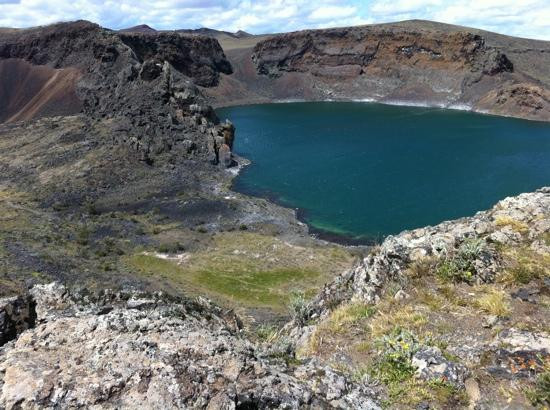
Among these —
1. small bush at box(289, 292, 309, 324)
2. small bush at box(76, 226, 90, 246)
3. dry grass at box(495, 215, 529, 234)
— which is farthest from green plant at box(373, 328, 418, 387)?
small bush at box(76, 226, 90, 246)

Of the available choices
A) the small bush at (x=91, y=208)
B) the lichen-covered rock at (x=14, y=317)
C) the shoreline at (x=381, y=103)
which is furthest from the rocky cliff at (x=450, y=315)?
the shoreline at (x=381, y=103)

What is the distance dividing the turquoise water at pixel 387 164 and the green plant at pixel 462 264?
43.2 metres

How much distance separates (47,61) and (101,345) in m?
132

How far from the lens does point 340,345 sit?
1055cm

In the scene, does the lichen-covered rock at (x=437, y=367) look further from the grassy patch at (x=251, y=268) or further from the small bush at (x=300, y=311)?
the grassy patch at (x=251, y=268)

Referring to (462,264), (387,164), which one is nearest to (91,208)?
(387,164)

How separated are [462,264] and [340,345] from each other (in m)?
3.72

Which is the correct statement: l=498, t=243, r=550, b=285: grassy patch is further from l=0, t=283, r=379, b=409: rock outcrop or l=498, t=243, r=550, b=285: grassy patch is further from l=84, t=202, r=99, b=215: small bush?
l=84, t=202, r=99, b=215: small bush

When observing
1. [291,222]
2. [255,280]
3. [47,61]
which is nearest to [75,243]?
[255,280]

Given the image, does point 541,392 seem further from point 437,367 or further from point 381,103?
point 381,103

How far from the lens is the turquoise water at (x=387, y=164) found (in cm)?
6325

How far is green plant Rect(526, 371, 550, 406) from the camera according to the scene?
Result: 780 centimetres

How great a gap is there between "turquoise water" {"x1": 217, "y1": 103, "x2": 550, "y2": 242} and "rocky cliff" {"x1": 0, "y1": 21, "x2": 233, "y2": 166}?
12.8m

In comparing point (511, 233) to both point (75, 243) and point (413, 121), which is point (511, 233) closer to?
point (75, 243)
